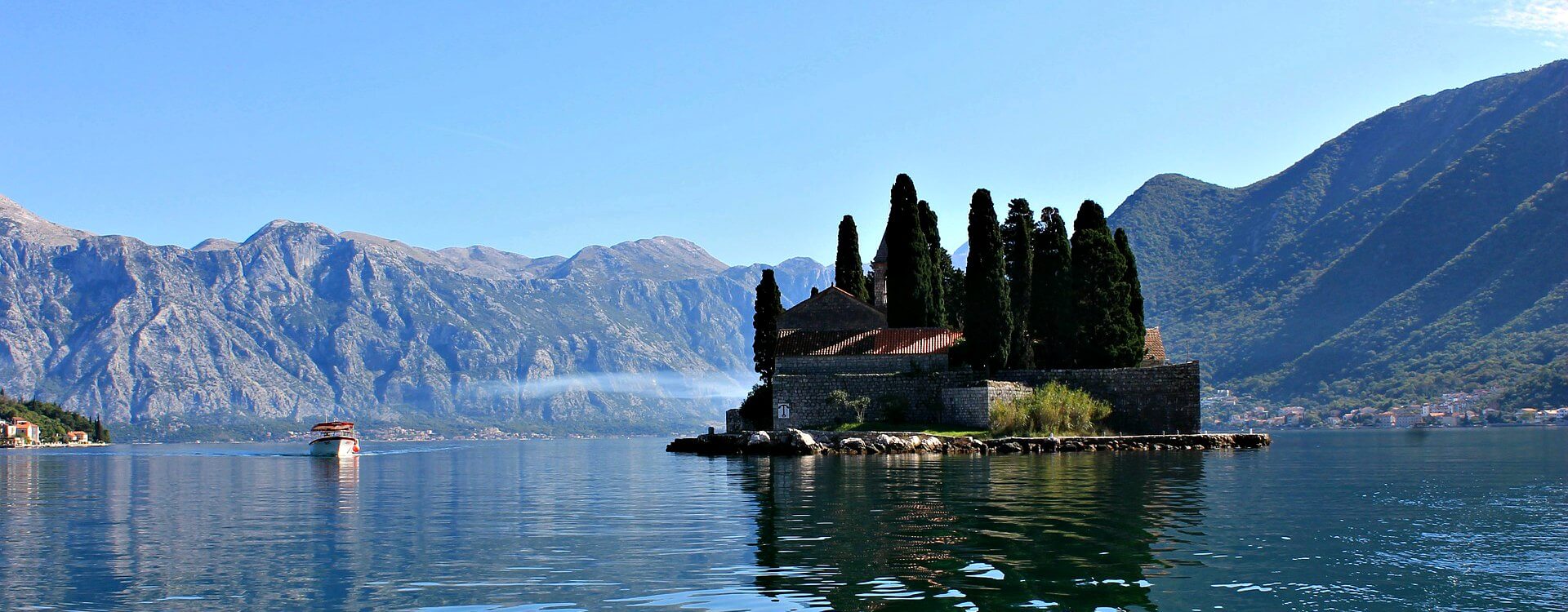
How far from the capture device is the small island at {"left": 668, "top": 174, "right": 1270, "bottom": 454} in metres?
55.1

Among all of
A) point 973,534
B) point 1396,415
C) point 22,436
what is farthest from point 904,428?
point 22,436

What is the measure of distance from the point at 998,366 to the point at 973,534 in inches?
1450

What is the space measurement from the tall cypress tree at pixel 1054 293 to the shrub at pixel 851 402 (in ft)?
27.7

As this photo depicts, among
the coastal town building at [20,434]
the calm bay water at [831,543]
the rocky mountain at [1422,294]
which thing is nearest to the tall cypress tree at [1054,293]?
the calm bay water at [831,543]

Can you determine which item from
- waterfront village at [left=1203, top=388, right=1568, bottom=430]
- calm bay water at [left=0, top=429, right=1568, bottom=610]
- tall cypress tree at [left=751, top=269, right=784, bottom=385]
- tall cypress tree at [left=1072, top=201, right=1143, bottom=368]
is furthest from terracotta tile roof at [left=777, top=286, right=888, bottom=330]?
waterfront village at [left=1203, top=388, right=1568, bottom=430]

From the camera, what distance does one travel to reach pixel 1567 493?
29766mm

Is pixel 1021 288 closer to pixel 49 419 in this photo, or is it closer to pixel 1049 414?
pixel 1049 414

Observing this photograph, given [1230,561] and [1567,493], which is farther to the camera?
[1567,493]

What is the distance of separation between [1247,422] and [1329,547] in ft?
462

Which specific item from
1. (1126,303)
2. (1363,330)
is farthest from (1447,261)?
(1126,303)

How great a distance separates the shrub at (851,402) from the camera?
58.0 m

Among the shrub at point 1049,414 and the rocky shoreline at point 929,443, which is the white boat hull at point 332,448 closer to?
the rocky shoreline at point 929,443

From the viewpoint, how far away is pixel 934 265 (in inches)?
2692

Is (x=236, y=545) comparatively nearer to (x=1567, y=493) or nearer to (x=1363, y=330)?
(x=1567, y=493)
